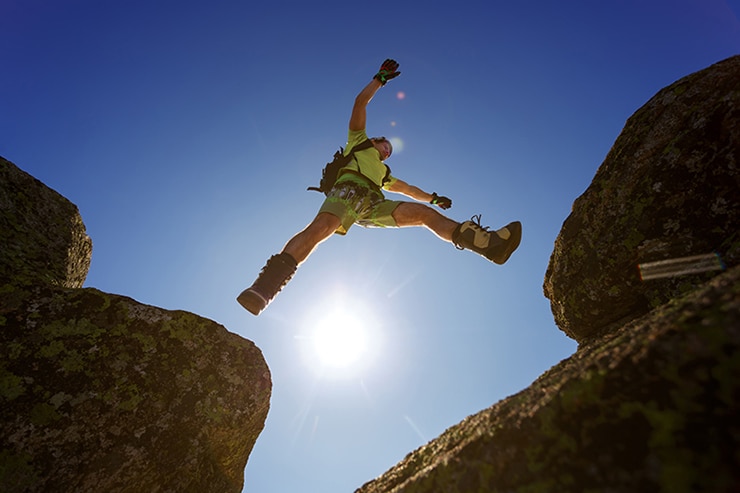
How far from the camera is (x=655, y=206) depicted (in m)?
3.54

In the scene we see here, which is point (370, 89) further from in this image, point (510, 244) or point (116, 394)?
point (116, 394)

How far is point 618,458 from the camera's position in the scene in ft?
4.17

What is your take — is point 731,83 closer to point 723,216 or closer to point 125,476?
point 723,216

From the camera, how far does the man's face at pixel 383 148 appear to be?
7.07m

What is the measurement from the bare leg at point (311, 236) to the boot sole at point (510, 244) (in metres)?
2.49

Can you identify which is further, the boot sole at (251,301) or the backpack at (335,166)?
the backpack at (335,166)

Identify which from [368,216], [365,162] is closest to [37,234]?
[368,216]

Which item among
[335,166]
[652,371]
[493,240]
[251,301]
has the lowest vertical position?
[652,371]

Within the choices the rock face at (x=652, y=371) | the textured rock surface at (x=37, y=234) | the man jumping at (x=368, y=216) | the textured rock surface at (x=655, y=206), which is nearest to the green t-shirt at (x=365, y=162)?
the man jumping at (x=368, y=216)

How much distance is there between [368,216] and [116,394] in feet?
14.0

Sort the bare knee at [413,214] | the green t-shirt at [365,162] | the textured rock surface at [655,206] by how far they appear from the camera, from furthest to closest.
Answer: the green t-shirt at [365,162] < the bare knee at [413,214] < the textured rock surface at [655,206]

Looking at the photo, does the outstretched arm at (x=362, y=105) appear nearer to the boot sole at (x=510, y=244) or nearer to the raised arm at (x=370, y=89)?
the raised arm at (x=370, y=89)

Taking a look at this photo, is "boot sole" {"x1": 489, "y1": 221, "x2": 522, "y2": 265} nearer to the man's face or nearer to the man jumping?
the man jumping

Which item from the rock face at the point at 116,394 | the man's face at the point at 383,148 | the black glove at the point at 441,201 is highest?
the black glove at the point at 441,201
